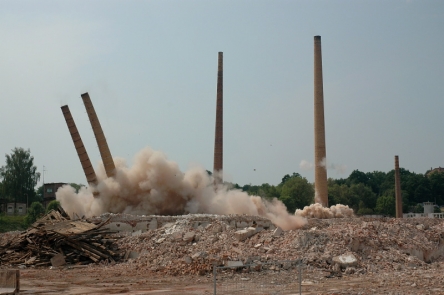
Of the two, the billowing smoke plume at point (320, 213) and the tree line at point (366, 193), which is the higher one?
the tree line at point (366, 193)

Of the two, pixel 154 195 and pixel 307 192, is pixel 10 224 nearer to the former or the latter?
pixel 154 195

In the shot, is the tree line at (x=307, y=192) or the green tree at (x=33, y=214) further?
the tree line at (x=307, y=192)

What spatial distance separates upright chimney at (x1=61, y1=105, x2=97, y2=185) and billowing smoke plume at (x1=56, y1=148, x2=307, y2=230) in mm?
696

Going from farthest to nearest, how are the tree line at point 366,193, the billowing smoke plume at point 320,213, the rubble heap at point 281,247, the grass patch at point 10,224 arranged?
the tree line at point 366,193 → the grass patch at point 10,224 → the billowing smoke plume at point 320,213 → the rubble heap at point 281,247

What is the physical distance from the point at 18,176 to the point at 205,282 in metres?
58.5

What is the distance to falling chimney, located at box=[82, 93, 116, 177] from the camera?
37438 millimetres

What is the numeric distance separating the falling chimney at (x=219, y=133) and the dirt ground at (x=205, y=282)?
2448 cm

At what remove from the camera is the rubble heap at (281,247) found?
19.8m

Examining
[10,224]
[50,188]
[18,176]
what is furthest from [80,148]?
[50,188]

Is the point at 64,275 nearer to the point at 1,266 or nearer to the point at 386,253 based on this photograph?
the point at 1,266

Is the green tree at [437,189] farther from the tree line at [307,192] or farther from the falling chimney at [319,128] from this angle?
the falling chimney at [319,128]

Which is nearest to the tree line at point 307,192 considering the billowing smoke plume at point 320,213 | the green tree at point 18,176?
the green tree at point 18,176

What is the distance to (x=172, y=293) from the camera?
50.0 feet

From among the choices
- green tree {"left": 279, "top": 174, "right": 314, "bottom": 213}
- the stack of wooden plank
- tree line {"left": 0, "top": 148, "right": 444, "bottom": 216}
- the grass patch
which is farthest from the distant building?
the stack of wooden plank
